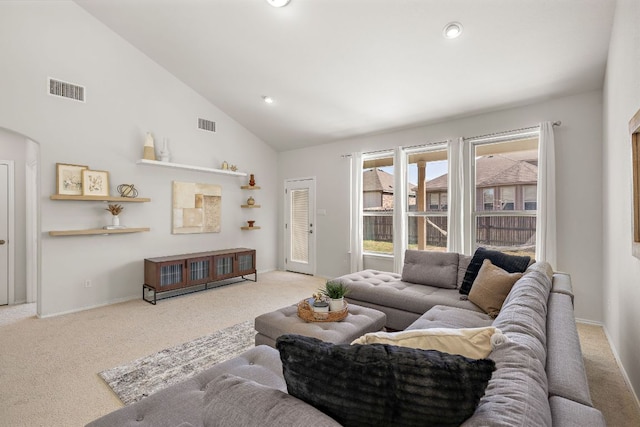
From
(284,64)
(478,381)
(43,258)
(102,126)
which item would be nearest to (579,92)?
(284,64)

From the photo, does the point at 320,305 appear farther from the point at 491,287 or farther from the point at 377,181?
the point at 377,181

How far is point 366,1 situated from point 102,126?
3647 millimetres

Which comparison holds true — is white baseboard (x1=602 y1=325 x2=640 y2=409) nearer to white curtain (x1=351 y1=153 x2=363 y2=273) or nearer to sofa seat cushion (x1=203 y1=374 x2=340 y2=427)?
sofa seat cushion (x1=203 y1=374 x2=340 y2=427)

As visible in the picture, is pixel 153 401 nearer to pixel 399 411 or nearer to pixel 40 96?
pixel 399 411

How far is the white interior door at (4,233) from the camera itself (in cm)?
407

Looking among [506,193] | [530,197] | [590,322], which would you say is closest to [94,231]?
[506,193]

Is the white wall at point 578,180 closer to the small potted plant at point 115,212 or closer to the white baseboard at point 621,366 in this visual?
the white baseboard at point 621,366

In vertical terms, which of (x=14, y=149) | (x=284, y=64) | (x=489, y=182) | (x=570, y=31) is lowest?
(x=489, y=182)

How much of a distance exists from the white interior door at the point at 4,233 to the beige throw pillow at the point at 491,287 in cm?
570

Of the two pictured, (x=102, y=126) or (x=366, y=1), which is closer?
(x=366, y=1)

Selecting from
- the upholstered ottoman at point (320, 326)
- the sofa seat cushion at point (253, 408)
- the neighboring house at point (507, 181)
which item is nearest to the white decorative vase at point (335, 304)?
the upholstered ottoman at point (320, 326)

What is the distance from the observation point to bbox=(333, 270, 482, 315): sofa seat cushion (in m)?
2.85

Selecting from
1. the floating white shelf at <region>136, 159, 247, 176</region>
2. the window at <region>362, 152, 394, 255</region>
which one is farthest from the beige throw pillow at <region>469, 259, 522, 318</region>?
the floating white shelf at <region>136, 159, 247, 176</region>

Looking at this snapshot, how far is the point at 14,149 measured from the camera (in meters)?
4.17
